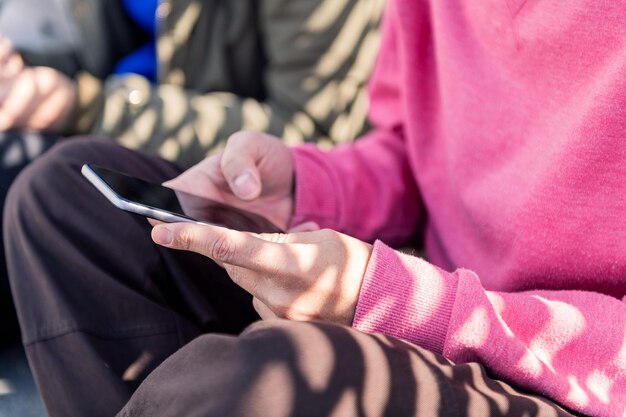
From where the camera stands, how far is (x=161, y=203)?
69cm

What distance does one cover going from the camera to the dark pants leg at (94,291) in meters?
0.75

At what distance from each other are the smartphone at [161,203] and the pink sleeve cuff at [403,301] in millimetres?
173

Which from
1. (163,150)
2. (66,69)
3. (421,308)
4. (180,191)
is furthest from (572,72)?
(66,69)

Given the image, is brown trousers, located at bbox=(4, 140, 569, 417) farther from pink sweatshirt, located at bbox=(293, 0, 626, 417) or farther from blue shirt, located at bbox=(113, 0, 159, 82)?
blue shirt, located at bbox=(113, 0, 159, 82)

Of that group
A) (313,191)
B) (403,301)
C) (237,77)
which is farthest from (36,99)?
(403,301)

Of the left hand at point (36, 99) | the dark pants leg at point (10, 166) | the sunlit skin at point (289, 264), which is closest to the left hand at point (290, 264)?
the sunlit skin at point (289, 264)

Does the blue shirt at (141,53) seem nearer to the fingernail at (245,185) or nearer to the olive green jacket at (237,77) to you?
the olive green jacket at (237,77)

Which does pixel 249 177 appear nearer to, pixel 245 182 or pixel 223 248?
pixel 245 182

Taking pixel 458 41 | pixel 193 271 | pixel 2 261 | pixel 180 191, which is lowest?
pixel 2 261

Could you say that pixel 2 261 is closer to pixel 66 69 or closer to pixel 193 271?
pixel 193 271

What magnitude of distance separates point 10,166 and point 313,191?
0.51 m

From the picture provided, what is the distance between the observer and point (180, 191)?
0.78 meters

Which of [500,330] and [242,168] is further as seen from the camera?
[242,168]

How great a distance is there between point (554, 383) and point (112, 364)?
0.45 meters
